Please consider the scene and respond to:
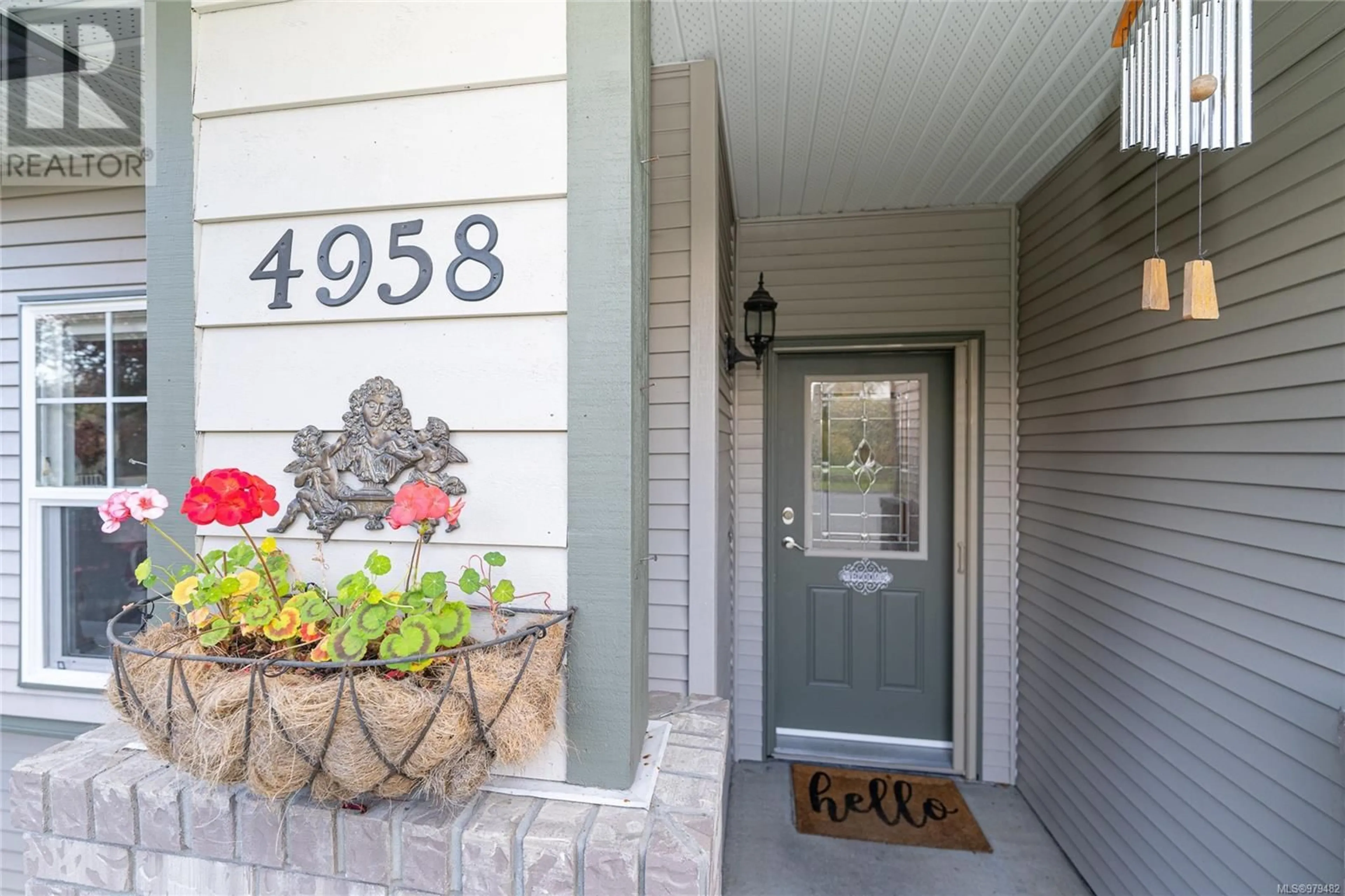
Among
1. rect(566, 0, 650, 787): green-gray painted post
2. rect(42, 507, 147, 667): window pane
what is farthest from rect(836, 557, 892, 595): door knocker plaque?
rect(42, 507, 147, 667): window pane

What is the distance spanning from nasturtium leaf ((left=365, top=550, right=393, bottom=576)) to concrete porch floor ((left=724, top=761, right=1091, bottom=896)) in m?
1.93

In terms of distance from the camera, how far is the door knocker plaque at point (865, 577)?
2740 millimetres

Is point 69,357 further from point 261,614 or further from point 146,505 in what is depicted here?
point 261,614

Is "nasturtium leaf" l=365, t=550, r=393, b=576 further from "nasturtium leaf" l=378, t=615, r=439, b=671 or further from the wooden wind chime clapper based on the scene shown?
the wooden wind chime clapper

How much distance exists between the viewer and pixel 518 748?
2.42ft

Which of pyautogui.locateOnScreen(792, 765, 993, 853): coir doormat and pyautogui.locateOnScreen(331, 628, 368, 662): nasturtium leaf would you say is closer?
pyautogui.locateOnScreen(331, 628, 368, 662): nasturtium leaf

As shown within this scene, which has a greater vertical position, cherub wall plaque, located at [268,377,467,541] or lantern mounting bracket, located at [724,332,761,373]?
lantern mounting bracket, located at [724,332,761,373]

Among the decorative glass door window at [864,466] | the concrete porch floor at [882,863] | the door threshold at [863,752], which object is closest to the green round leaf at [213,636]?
the concrete porch floor at [882,863]

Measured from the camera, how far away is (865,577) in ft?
9.02

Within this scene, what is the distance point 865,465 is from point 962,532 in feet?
1.79

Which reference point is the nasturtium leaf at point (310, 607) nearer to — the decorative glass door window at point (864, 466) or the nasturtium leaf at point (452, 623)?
the nasturtium leaf at point (452, 623)

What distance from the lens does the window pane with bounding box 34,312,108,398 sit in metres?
2.17

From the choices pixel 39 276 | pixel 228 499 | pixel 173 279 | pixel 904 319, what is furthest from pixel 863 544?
pixel 39 276

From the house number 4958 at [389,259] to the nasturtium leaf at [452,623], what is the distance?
468mm
